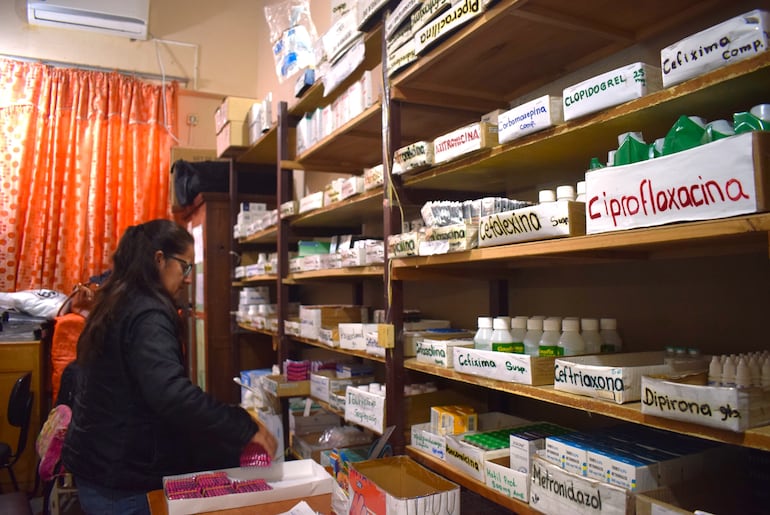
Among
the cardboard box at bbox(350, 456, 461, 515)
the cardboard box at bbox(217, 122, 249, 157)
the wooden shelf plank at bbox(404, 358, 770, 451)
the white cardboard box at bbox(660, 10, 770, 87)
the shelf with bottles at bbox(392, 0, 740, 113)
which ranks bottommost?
the cardboard box at bbox(350, 456, 461, 515)

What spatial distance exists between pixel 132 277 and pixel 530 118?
4.56 feet

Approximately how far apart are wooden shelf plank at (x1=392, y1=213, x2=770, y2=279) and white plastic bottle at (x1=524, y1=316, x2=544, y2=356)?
0.73 ft

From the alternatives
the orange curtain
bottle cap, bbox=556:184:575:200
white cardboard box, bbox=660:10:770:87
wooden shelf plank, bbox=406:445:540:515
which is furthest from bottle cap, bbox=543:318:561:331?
the orange curtain

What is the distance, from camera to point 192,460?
78.3 inches

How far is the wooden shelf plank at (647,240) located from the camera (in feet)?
3.29

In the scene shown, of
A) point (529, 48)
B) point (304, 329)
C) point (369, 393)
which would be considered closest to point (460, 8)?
point (529, 48)

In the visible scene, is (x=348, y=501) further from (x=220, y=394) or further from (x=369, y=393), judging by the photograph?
(x=220, y=394)

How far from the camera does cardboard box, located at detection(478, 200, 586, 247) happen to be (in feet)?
4.50

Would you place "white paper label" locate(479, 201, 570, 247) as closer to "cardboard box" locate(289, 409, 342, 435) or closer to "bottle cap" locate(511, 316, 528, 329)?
"bottle cap" locate(511, 316, 528, 329)

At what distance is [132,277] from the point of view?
1.97 meters

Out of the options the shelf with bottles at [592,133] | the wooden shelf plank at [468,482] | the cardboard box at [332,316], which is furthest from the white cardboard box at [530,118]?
the cardboard box at [332,316]

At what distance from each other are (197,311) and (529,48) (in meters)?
3.77

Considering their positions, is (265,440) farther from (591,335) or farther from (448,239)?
(591,335)

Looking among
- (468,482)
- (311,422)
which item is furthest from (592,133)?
(311,422)
